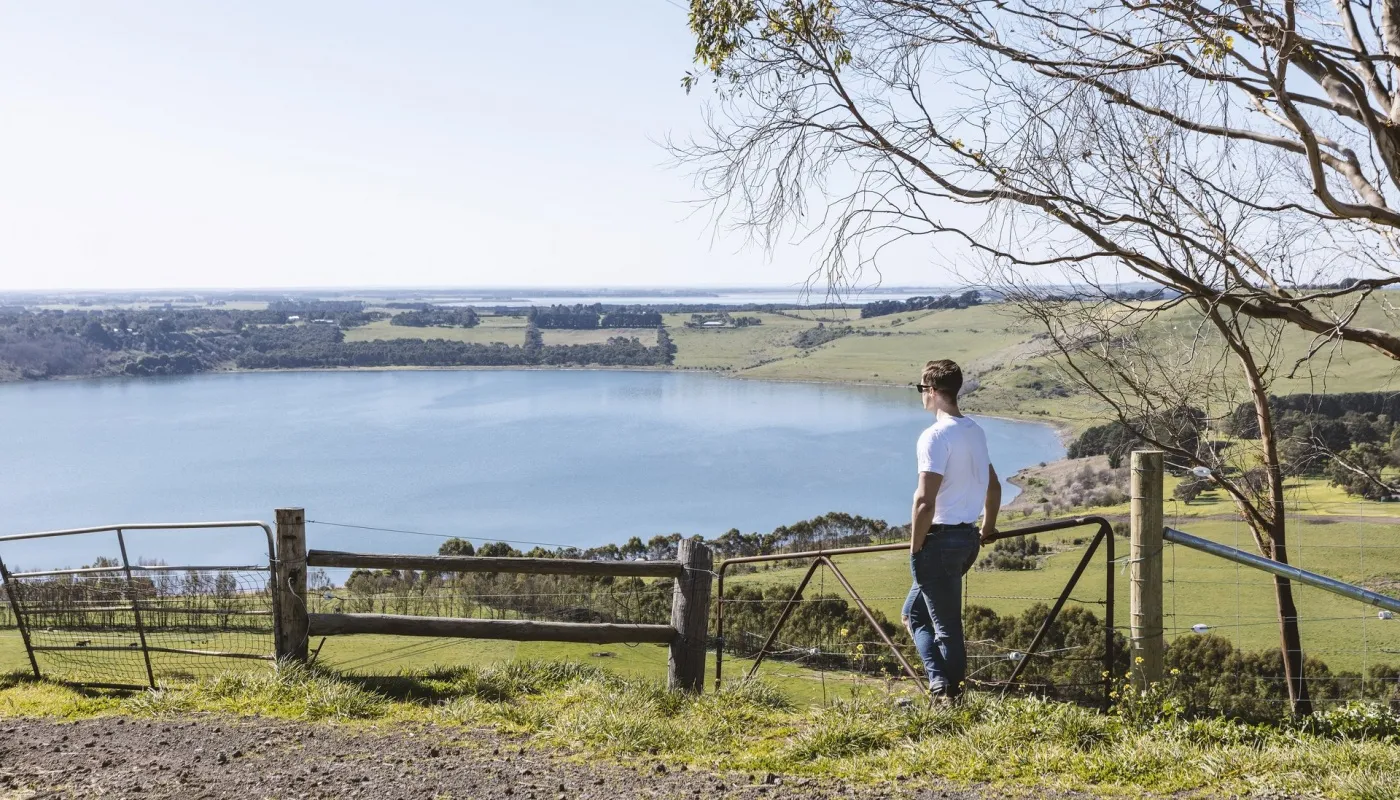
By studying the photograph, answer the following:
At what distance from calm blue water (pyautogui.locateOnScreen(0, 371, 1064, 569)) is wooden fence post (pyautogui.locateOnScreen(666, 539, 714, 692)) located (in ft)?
192

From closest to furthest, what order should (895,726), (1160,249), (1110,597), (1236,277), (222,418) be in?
(895,726) < (1110,597) < (1236,277) < (1160,249) < (222,418)

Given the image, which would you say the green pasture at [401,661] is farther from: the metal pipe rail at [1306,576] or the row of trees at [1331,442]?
the row of trees at [1331,442]

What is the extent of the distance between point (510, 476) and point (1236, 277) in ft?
269

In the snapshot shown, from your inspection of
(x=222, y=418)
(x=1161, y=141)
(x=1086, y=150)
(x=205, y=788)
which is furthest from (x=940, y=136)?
(x=222, y=418)

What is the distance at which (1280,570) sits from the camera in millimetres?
4156

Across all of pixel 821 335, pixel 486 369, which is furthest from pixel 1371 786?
pixel 821 335

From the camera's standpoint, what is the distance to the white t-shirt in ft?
14.2

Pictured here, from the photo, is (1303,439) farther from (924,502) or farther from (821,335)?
(821,335)

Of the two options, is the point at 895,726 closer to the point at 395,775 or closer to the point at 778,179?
the point at 395,775

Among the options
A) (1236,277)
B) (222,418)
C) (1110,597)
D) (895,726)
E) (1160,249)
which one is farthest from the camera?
(222,418)

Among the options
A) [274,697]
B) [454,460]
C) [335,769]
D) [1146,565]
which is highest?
[1146,565]

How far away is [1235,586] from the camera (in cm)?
2592

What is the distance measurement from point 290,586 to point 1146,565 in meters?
4.53

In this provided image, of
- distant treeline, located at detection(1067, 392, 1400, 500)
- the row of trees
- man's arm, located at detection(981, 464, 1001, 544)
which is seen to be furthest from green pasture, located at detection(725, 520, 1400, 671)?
man's arm, located at detection(981, 464, 1001, 544)
